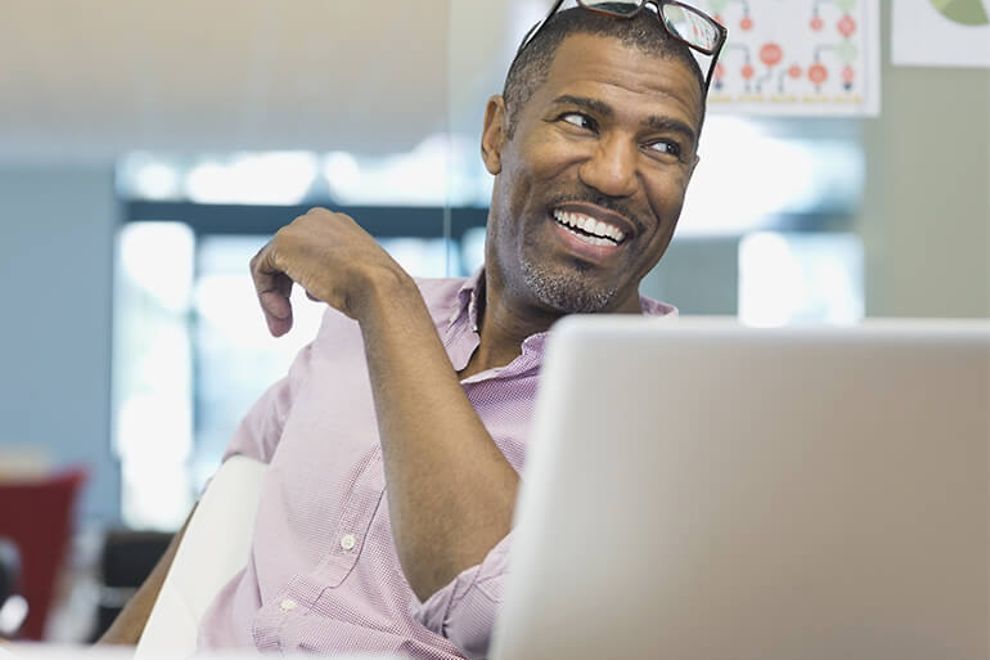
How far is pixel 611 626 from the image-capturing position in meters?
0.61

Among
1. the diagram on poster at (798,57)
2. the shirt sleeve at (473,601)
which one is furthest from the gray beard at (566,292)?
the diagram on poster at (798,57)

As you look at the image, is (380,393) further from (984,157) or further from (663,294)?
(984,157)

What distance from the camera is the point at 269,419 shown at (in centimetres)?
148

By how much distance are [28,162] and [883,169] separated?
5.47ft

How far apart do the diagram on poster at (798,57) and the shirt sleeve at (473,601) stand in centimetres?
164

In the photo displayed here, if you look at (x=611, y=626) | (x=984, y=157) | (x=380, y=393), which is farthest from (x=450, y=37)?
(x=611, y=626)

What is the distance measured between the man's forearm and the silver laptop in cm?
36

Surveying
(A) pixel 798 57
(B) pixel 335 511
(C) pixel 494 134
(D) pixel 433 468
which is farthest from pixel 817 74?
(D) pixel 433 468

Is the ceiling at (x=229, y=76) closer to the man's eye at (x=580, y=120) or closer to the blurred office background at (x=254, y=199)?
the blurred office background at (x=254, y=199)

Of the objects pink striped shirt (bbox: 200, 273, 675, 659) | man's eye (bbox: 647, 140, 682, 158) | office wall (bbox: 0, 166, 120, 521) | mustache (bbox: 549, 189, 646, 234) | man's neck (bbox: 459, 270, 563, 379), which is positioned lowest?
office wall (bbox: 0, 166, 120, 521)

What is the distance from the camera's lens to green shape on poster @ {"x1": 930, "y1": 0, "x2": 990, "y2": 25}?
2.54 meters

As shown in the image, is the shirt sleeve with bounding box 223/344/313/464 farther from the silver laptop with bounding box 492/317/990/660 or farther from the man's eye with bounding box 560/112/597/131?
the silver laptop with bounding box 492/317/990/660

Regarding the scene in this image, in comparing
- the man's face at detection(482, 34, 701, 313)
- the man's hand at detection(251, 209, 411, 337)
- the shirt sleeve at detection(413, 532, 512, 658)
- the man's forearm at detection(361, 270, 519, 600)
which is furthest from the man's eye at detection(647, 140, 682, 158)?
the shirt sleeve at detection(413, 532, 512, 658)

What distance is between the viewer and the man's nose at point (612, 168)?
4.48 ft
